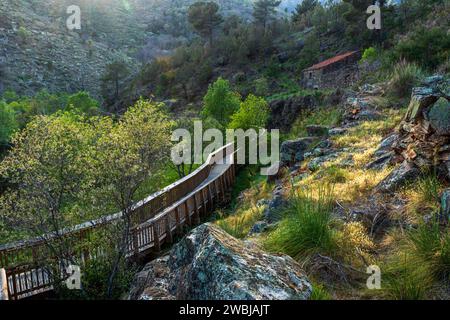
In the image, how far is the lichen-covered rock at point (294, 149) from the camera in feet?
50.8

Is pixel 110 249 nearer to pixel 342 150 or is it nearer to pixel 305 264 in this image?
pixel 305 264

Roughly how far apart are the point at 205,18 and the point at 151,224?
2247 inches

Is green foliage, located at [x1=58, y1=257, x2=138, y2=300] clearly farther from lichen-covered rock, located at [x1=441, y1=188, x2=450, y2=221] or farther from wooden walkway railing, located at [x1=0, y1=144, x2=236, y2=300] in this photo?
lichen-covered rock, located at [x1=441, y1=188, x2=450, y2=221]

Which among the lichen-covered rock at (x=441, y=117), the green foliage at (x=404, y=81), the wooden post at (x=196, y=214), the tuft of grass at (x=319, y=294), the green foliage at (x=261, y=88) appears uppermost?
the green foliage at (x=261, y=88)

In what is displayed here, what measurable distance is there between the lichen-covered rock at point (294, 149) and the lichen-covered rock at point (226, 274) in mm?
10826

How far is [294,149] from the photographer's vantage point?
51.5 feet

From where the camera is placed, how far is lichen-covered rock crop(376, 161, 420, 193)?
7.21m

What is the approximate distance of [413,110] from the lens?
8516mm

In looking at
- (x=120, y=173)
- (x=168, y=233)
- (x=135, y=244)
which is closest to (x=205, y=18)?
(x=168, y=233)

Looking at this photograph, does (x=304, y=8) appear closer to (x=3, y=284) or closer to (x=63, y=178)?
(x=63, y=178)

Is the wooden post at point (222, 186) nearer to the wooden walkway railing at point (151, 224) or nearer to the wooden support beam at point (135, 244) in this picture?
the wooden walkway railing at point (151, 224)

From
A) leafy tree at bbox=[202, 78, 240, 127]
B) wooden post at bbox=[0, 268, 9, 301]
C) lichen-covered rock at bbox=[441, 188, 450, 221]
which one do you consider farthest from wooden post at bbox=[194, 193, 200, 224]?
leafy tree at bbox=[202, 78, 240, 127]

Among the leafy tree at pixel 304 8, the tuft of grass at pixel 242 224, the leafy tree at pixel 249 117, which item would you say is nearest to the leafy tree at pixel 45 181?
the tuft of grass at pixel 242 224

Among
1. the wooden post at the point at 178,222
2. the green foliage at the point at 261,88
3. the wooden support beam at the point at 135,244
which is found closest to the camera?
the wooden support beam at the point at 135,244
